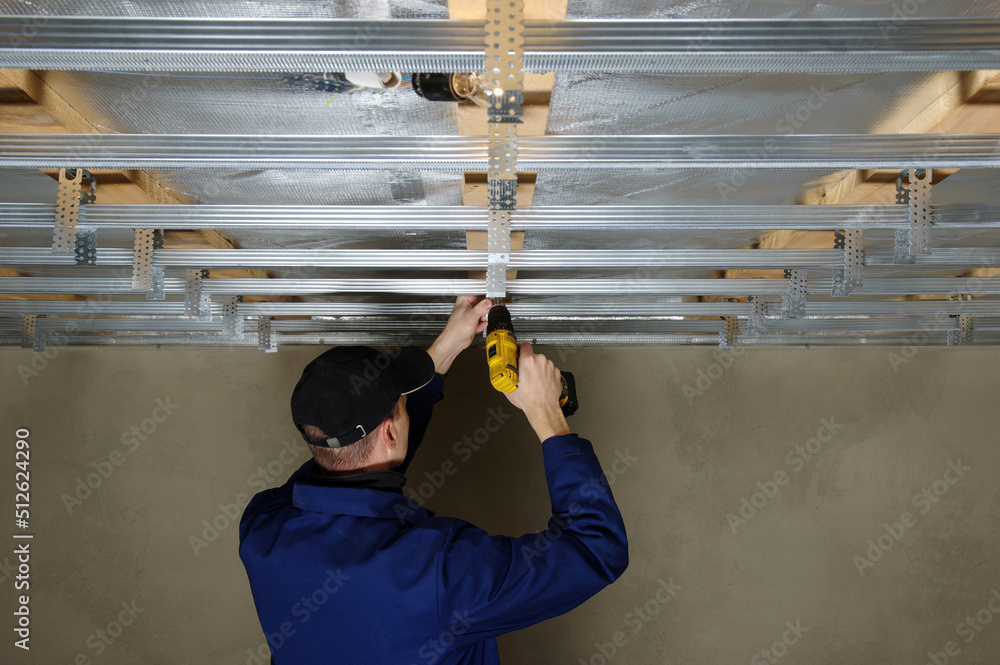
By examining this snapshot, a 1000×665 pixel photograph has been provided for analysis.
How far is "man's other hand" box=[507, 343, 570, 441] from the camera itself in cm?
160

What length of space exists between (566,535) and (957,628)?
359 centimetres

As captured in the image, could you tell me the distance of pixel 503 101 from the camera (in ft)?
4.13

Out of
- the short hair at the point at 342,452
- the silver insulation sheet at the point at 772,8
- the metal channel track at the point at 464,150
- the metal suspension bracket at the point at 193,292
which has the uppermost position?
the silver insulation sheet at the point at 772,8

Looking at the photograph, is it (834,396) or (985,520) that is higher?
(834,396)

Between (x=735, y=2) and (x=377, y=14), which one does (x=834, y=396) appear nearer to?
(x=735, y=2)

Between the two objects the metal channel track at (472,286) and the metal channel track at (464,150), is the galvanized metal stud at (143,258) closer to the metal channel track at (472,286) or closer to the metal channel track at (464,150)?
the metal channel track at (472,286)

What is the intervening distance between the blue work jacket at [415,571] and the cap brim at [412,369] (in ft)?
0.99

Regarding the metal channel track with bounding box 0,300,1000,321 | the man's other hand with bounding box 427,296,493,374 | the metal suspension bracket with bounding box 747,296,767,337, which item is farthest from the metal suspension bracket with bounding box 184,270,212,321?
the metal suspension bracket with bounding box 747,296,767,337

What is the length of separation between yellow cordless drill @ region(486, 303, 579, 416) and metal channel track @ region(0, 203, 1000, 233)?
1.00 feet

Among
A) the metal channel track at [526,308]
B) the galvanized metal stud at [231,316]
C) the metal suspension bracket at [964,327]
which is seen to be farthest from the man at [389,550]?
the metal suspension bracket at [964,327]

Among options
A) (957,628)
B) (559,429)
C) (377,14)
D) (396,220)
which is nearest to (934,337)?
(957,628)

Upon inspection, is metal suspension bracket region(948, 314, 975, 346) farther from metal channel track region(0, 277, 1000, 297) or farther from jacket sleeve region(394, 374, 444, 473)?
jacket sleeve region(394, 374, 444, 473)

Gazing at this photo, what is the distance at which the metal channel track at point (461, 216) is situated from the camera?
1800 mm

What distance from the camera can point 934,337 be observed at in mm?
3594
